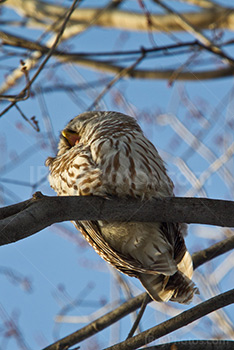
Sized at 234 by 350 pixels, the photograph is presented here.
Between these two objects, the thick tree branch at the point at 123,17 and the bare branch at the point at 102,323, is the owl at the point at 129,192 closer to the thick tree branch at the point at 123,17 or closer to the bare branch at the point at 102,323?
the bare branch at the point at 102,323

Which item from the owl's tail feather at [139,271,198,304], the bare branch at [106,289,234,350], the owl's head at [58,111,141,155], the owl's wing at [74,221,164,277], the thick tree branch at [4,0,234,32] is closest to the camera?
the bare branch at [106,289,234,350]

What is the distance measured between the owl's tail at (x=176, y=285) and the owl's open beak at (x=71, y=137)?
4.75ft

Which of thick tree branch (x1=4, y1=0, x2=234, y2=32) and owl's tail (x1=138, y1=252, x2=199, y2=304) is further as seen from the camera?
thick tree branch (x1=4, y1=0, x2=234, y2=32)

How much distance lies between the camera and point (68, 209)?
2.99 metres

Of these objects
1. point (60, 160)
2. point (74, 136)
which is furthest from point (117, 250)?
point (74, 136)

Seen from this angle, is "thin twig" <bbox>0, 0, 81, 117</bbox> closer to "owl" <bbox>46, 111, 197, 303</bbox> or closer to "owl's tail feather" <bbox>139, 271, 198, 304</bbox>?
"owl" <bbox>46, 111, 197, 303</bbox>

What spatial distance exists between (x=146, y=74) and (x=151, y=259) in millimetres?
2797

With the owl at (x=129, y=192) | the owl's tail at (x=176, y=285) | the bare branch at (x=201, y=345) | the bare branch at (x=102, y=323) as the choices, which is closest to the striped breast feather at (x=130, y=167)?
the owl at (x=129, y=192)

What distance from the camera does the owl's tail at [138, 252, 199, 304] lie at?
13.2ft

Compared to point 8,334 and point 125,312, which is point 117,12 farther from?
point 8,334

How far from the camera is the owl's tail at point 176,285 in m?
4.01

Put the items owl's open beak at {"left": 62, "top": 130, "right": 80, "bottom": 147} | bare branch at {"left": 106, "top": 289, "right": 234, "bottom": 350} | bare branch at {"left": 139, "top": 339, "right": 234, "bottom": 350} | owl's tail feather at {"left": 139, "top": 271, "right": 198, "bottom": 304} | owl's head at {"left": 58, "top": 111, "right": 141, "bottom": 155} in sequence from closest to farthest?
1. bare branch at {"left": 139, "top": 339, "right": 234, "bottom": 350}
2. bare branch at {"left": 106, "top": 289, "right": 234, "bottom": 350}
3. owl's tail feather at {"left": 139, "top": 271, "right": 198, "bottom": 304}
4. owl's head at {"left": 58, "top": 111, "right": 141, "bottom": 155}
5. owl's open beak at {"left": 62, "top": 130, "right": 80, "bottom": 147}

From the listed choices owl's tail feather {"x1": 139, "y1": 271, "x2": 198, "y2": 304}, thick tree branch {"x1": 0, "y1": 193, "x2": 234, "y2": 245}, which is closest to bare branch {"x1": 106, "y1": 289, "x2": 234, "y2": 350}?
thick tree branch {"x1": 0, "y1": 193, "x2": 234, "y2": 245}

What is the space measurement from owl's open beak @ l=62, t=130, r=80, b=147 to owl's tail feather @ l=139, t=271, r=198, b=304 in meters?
1.44
